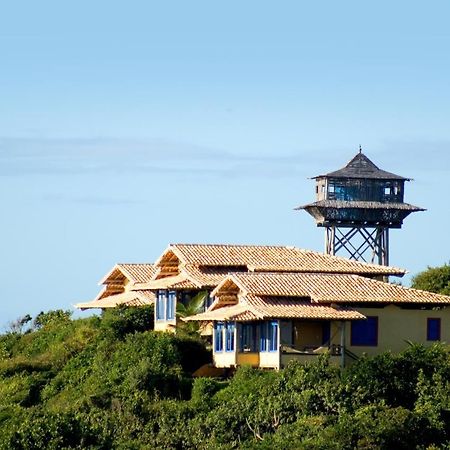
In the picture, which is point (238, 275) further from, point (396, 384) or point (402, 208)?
point (402, 208)

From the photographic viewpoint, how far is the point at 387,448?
51781 millimetres

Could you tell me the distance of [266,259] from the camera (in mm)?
67188

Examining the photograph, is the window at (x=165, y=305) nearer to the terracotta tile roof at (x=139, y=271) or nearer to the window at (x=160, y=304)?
the window at (x=160, y=304)

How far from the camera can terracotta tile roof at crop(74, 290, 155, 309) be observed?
7031cm

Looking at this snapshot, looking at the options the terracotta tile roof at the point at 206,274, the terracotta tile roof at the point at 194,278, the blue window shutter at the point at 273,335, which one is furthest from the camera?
the terracotta tile roof at the point at 194,278

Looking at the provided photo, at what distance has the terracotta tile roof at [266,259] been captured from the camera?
6588 centimetres


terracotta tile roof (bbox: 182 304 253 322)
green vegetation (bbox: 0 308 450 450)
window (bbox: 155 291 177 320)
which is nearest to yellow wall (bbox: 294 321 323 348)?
terracotta tile roof (bbox: 182 304 253 322)

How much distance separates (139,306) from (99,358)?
649cm

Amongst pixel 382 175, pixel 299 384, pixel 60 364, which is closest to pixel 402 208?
pixel 382 175

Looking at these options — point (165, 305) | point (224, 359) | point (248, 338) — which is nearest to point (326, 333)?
point (248, 338)

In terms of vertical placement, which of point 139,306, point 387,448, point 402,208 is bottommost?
point 387,448

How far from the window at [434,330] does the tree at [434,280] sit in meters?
12.2

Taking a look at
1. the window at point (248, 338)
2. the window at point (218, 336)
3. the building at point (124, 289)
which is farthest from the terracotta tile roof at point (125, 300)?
the window at point (248, 338)

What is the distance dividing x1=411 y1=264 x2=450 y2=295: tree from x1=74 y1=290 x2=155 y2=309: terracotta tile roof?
12061 millimetres
